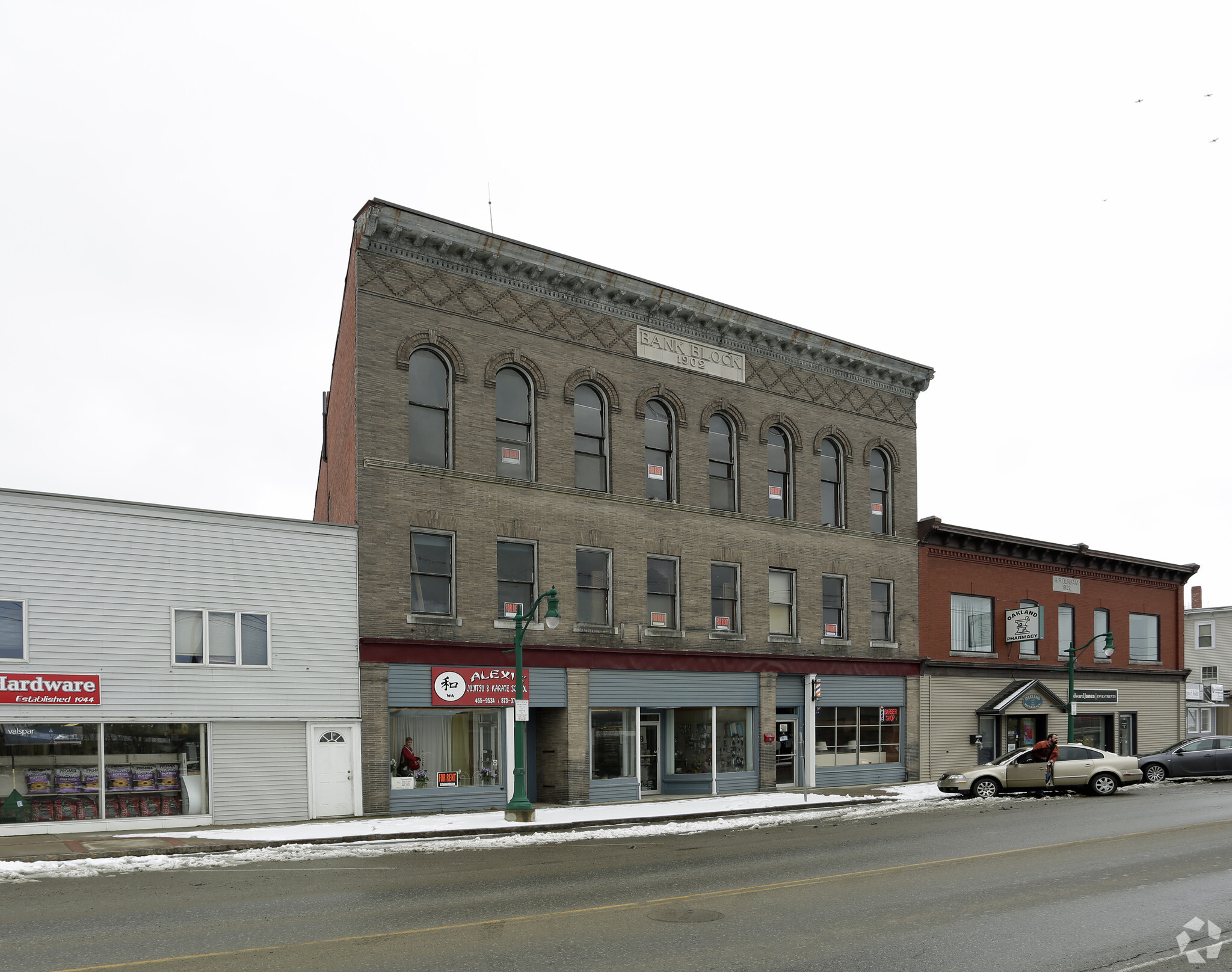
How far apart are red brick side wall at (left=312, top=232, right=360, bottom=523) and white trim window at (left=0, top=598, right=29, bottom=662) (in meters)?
6.77

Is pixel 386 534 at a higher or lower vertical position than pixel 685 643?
higher

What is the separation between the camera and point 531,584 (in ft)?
86.3

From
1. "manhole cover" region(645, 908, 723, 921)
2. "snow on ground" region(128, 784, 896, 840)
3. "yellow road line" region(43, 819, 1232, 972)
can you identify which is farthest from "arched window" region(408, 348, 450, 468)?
"manhole cover" region(645, 908, 723, 921)

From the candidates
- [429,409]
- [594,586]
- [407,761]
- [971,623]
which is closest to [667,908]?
[407,761]

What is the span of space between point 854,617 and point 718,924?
22416 millimetres

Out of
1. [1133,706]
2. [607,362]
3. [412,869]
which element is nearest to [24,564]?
[412,869]

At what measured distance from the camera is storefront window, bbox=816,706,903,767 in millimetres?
31688

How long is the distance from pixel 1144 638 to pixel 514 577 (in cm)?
2926

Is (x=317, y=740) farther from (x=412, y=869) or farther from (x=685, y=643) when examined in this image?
(x=685, y=643)

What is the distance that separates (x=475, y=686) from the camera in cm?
2481

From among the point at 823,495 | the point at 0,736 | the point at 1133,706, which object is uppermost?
the point at 823,495

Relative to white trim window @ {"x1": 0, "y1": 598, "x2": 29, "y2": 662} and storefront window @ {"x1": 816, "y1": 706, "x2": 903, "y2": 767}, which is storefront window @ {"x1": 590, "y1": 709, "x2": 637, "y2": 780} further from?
white trim window @ {"x1": 0, "y1": 598, "x2": 29, "y2": 662}

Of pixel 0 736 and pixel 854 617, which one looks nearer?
pixel 0 736

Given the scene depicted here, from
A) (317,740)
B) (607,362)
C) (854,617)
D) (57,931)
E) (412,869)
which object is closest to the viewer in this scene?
(57,931)
